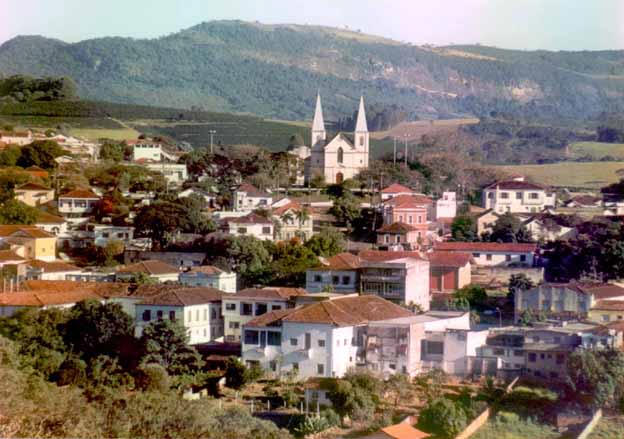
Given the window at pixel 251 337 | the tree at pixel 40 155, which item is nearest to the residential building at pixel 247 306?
the window at pixel 251 337

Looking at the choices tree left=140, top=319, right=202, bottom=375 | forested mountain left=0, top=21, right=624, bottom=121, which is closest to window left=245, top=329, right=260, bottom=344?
tree left=140, top=319, right=202, bottom=375

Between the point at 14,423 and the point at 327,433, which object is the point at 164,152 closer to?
the point at 327,433

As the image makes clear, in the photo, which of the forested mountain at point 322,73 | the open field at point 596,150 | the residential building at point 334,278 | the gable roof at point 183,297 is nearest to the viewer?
the gable roof at point 183,297

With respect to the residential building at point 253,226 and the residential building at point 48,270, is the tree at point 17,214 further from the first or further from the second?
the residential building at point 253,226

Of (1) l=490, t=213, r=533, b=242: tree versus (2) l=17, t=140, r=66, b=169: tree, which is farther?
(2) l=17, t=140, r=66, b=169: tree

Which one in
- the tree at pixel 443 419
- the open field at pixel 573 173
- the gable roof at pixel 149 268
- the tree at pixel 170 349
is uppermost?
the gable roof at pixel 149 268

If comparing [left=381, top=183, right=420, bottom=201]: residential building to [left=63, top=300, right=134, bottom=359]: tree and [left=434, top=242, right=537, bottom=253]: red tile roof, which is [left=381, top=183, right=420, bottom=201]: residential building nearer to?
[left=434, top=242, right=537, bottom=253]: red tile roof

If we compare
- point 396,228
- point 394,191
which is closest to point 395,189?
point 394,191
